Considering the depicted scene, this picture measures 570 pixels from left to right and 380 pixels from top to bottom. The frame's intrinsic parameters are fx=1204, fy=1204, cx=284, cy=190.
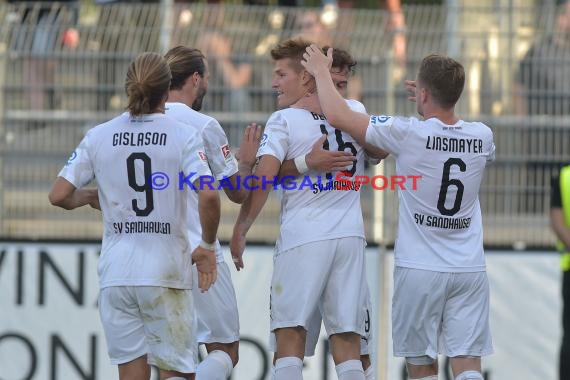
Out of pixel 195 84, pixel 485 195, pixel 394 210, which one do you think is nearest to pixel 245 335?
pixel 394 210

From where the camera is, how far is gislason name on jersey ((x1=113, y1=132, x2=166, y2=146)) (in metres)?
6.17

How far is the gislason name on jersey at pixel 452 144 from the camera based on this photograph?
258 inches

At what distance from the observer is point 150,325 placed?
6293mm

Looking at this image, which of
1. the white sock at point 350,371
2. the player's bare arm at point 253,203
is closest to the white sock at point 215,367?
the player's bare arm at point 253,203

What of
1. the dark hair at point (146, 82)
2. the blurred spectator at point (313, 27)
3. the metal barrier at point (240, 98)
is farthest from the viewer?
the blurred spectator at point (313, 27)

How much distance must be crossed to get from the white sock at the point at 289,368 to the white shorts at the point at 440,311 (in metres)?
0.61

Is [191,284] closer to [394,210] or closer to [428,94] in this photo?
[428,94]

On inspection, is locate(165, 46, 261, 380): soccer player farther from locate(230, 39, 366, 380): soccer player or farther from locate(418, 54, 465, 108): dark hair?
locate(418, 54, 465, 108): dark hair

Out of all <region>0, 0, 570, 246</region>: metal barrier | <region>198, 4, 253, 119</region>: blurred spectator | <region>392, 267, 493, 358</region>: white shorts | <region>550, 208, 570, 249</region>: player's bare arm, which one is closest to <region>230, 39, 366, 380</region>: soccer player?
<region>392, 267, 493, 358</region>: white shorts

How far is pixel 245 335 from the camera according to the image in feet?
33.1

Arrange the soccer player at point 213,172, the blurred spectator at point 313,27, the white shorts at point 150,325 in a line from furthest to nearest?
the blurred spectator at point 313,27 < the soccer player at point 213,172 < the white shorts at point 150,325

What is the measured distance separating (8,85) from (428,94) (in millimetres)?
5205

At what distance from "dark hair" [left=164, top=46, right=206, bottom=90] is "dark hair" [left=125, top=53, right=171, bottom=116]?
2.10 feet

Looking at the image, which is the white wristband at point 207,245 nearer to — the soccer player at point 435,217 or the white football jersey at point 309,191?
the white football jersey at point 309,191
